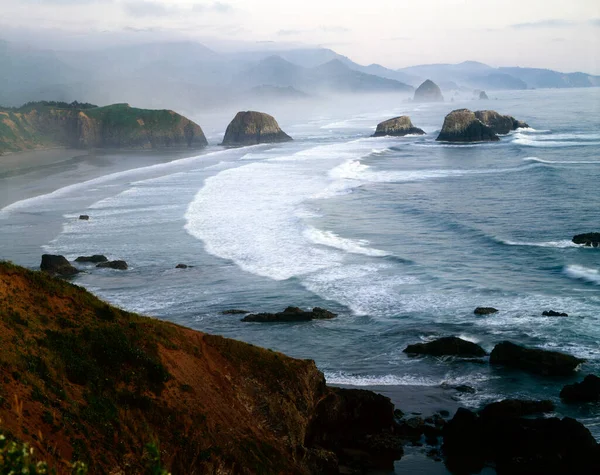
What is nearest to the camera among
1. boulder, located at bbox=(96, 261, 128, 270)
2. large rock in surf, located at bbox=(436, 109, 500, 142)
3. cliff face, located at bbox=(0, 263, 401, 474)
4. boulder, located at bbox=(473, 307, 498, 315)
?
cliff face, located at bbox=(0, 263, 401, 474)

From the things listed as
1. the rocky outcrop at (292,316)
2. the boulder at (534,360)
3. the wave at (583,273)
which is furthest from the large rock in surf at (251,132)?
the boulder at (534,360)

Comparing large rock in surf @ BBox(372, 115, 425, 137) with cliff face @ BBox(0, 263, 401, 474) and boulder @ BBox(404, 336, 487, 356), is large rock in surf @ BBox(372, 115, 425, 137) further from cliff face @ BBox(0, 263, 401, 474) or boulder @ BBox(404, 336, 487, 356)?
cliff face @ BBox(0, 263, 401, 474)

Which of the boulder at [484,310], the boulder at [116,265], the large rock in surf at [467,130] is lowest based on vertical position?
the boulder at [484,310]

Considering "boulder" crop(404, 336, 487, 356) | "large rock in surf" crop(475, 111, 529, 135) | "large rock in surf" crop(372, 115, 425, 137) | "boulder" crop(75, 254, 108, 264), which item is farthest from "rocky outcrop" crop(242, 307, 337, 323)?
"large rock in surf" crop(372, 115, 425, 137)

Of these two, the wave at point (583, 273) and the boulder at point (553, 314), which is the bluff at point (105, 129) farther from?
the boulder at point (553, 314)

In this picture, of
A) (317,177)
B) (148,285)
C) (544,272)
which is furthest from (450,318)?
(317,177)
